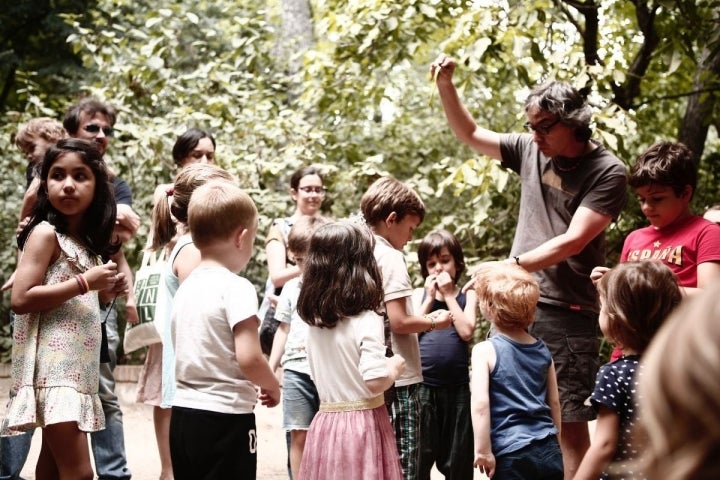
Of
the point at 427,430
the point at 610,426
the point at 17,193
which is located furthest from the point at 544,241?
the point at 17,193

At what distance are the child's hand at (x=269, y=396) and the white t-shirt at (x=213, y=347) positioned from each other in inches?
3.2

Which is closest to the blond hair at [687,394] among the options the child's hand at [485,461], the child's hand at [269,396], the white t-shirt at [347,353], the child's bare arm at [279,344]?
A: the child's hand at [269,396]

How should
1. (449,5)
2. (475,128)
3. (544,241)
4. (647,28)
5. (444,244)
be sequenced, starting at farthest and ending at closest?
1. (449,5)
2. (647,28)
3. (444,244)
4. (475,128)
5. (544,241)

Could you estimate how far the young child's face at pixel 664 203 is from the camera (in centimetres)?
363

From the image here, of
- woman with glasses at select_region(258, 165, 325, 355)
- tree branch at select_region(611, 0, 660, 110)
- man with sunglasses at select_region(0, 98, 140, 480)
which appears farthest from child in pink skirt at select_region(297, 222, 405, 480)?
tree branch at select_region(611, 0, 660, 110)

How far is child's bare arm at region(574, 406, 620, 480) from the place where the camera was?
2635mm

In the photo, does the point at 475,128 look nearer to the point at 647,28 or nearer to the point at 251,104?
the point at 647,28

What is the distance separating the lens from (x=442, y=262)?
470 centimetres

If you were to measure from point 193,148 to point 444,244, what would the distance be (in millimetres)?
1642

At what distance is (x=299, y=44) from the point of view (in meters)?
10.5

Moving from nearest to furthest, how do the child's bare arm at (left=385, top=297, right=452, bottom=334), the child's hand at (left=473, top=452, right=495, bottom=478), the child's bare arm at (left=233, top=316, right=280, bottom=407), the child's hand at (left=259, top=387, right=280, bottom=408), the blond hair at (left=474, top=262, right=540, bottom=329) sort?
the child's bare arm at (left=233, top=316, right=280, bottom=407), the child's hand at (left=259, top=387, right=280, bottom=408), the child's hand at (left=473, top=452, right=495, bottom=478), the blond hair at (left=474, top=262, right=540, bottom=329), the child's bare arm at (left=385, top=297, right=452, bottom=334)

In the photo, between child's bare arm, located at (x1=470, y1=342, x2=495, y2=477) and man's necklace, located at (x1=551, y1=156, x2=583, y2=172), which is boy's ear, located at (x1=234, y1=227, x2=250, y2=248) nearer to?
child's bare arm, located at (x1=470, y1=342, x2=495, y2=477)

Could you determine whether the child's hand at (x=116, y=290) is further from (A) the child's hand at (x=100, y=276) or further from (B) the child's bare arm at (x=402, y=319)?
(B) the child's bare arm at (x=402, y=319)

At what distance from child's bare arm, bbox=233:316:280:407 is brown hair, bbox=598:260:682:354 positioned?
118 cm
